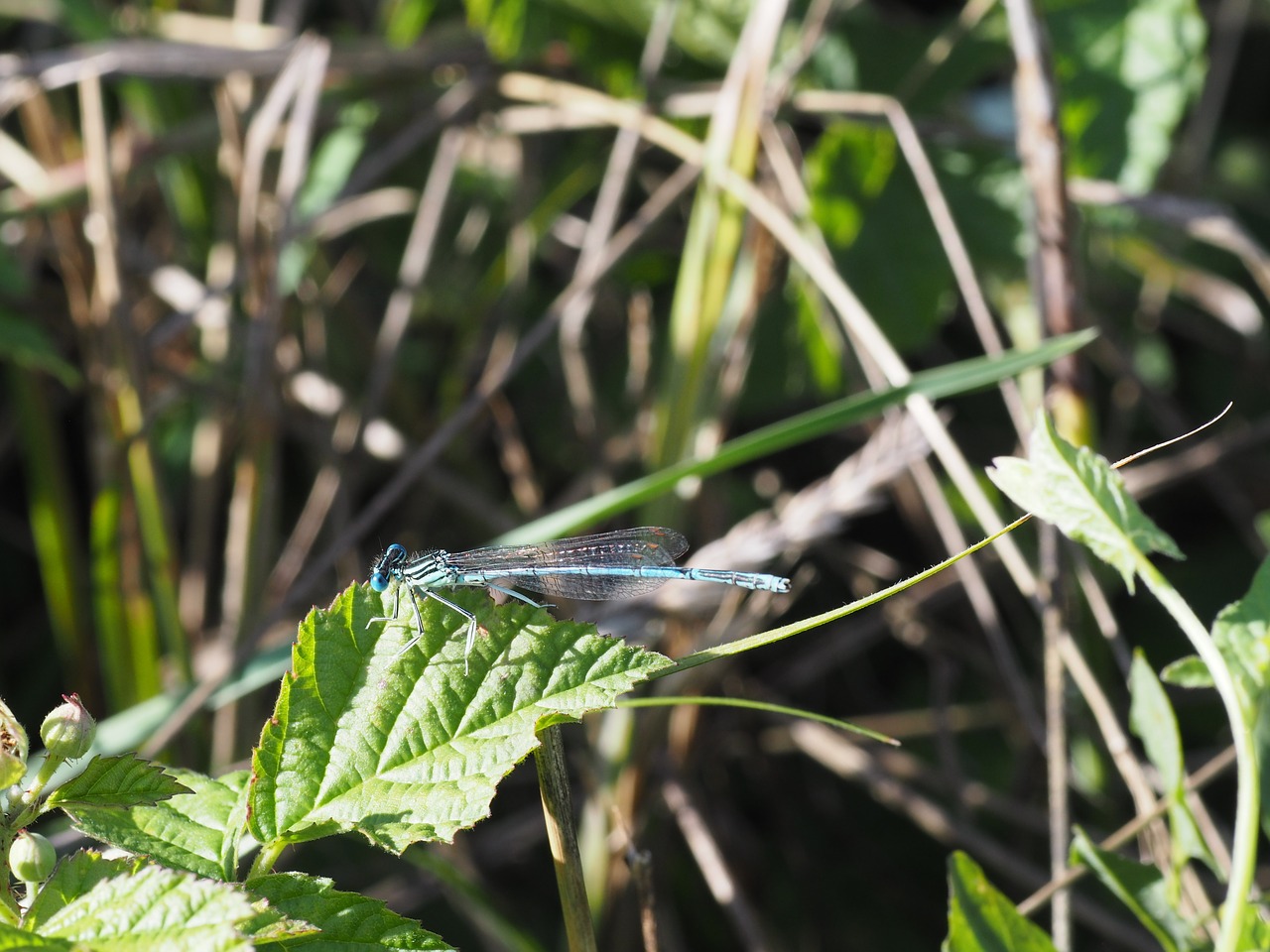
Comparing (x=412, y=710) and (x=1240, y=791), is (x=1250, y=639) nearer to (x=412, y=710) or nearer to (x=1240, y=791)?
(x=1240, y=791)

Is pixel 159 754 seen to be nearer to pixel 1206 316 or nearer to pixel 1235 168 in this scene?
pixel 1206 316

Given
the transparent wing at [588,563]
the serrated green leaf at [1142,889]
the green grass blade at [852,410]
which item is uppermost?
the transparent wing at [588,563]

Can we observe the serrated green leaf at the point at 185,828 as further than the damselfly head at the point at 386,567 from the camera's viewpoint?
No

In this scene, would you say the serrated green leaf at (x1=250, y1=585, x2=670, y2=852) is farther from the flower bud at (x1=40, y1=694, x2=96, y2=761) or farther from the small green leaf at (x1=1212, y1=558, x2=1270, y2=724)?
the small green leaf at (x1=1212, y1=558, x2=1270, y2=724)

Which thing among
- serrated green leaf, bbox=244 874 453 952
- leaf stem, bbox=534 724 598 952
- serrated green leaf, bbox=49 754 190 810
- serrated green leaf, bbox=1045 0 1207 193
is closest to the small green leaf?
leaf stem, bbox=534 724 598 952

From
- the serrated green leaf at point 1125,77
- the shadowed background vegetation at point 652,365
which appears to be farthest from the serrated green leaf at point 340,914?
the serrated green leaf at point 1125,77

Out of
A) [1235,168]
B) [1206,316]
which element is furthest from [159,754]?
[1235,168]

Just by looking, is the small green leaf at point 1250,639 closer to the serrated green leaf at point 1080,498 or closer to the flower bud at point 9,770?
the serrated green leaf at point 1080,498
